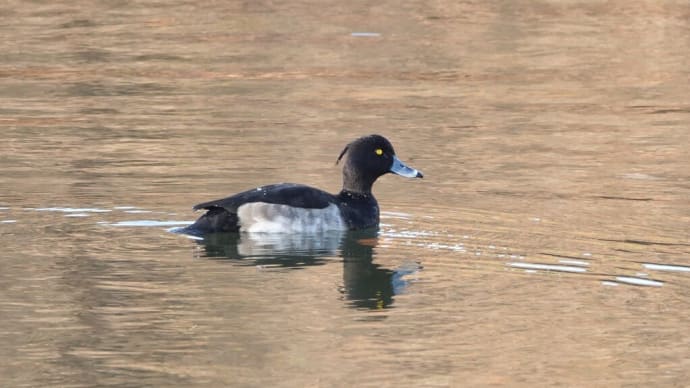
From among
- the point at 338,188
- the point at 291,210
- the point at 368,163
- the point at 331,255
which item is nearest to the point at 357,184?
the point at 368,163

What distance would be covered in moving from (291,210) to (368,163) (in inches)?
47.4

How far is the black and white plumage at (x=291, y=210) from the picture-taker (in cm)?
1273

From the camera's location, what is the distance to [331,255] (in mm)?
12203

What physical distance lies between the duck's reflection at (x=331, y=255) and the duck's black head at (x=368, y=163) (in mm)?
747

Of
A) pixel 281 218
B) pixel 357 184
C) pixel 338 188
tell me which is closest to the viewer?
pixel 281 218

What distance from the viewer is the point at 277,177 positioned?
50.7 ft

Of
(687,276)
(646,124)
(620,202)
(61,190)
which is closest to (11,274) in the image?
(61,190)

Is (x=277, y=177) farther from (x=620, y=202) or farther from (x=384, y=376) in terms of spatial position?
(x=384, y=376)

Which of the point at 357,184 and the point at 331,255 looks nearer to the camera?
the point at 331,255

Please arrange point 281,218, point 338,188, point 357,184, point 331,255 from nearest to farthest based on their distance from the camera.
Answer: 1. point 331,255
2. point 281,218
3. point 357,184
4. point 338,188

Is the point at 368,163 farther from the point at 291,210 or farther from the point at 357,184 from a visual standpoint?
the point at 291,210

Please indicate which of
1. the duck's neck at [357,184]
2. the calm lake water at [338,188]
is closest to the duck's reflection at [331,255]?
the calm lake water at [338,188]

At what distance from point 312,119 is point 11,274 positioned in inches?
310

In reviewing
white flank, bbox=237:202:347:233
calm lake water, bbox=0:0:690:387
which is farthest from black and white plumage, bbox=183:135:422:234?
calm lake water, bbox=0:0:690:387
